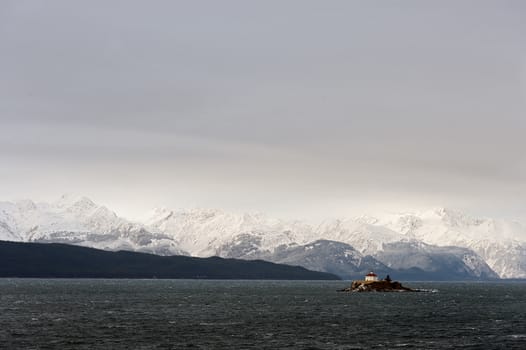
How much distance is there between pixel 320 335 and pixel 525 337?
3556 centimetres

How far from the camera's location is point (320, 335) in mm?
152250

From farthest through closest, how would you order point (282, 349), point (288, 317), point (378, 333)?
point (288, 317), point (378, 333), point (282, 349)

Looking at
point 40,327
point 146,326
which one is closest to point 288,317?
point 146,326

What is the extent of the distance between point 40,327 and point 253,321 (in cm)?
4554

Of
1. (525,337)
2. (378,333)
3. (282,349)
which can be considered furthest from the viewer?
(378,333)

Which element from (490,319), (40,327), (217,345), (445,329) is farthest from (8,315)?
(490,319)

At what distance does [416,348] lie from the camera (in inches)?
5167

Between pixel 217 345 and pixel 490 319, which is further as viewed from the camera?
pixel 490 319

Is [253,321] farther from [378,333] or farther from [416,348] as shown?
[416,348]

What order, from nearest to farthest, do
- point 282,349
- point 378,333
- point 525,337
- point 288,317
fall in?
point 282,349 → point 525,337 → point 378,333 → point 288,317

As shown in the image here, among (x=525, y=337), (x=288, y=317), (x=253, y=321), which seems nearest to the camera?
(x=525, y=337)

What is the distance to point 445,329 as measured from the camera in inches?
6531

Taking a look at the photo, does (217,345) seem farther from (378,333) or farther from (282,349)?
(378,333)

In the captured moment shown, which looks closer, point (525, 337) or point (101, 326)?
point (525, 337)
